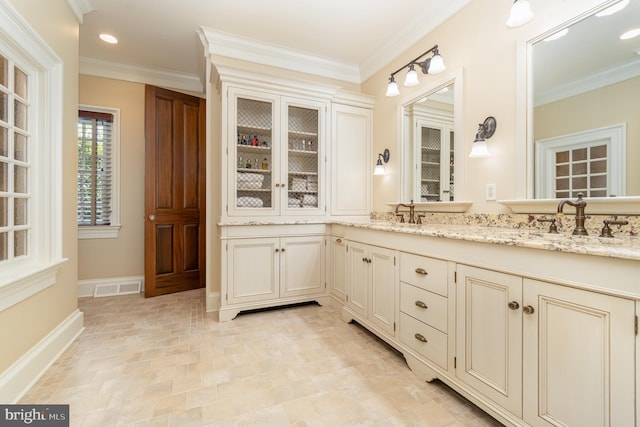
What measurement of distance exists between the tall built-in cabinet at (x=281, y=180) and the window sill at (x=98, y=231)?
1566 millimetres

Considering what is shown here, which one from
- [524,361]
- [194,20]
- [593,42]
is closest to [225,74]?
[194,20]

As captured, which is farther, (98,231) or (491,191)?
(98,231)

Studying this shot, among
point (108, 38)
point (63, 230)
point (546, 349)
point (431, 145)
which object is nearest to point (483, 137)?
point (431, 145)

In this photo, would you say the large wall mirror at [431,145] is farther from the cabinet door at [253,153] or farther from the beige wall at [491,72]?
→ the cabinet door at [253,153]

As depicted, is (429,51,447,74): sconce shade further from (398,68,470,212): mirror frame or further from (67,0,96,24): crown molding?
(67,0,96,24): crown molding

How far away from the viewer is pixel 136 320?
2.58m

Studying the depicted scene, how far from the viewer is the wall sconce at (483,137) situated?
75.5 inches

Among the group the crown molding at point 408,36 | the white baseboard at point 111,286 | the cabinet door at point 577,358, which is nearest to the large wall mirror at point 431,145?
the crown molding at point 408,36

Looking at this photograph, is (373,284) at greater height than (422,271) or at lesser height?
lesser

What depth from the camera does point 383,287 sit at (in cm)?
209

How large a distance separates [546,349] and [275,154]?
96.4 inches

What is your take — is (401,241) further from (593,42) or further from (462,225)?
(593,42)

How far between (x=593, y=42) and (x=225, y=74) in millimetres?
2590

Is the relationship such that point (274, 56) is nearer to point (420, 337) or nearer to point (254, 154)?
point (254, 154)
